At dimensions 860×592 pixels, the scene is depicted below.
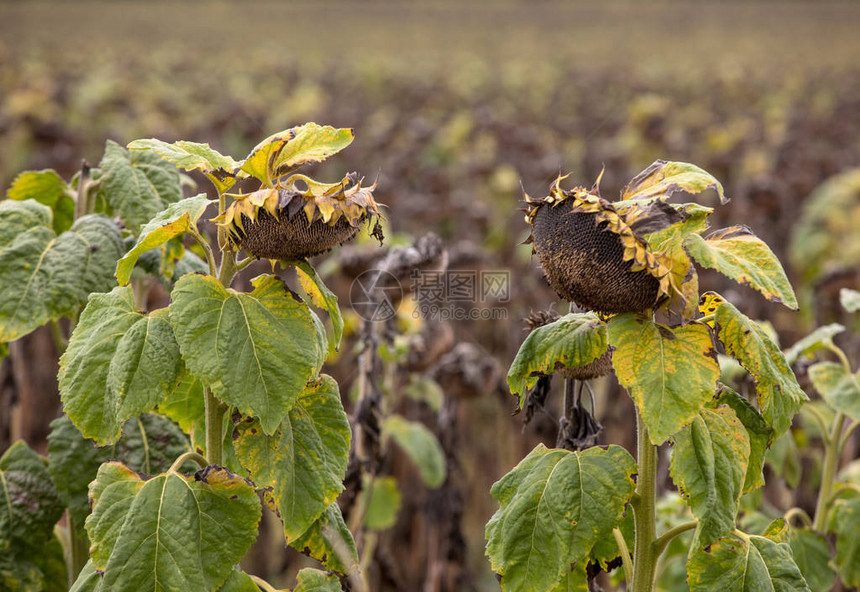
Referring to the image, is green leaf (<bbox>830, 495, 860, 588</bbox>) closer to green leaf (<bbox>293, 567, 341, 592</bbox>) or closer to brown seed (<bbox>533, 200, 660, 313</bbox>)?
brown seed (<bbox>533, 200, 660, 313</bbox>)

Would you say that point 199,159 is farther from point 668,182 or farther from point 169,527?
point 668,182

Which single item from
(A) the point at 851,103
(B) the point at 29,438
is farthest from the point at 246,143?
(A) the point at 851,103

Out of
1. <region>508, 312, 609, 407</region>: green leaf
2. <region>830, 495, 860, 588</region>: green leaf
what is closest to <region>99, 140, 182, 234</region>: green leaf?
<region>508, 312, 609, 407</region>: green leaf

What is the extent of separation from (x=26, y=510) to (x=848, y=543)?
1.93m

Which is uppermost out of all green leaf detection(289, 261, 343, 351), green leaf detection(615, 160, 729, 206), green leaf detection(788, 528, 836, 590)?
green leaf detection(615, 160, 729, 206)

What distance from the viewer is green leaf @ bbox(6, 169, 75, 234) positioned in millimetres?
1952

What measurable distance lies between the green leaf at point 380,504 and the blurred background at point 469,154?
0.42ft

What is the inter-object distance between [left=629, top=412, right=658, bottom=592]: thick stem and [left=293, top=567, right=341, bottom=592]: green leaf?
0.57 metres

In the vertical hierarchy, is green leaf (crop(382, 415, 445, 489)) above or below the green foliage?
below

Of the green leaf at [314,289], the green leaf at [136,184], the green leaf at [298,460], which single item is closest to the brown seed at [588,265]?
the green leaf at [314,289]

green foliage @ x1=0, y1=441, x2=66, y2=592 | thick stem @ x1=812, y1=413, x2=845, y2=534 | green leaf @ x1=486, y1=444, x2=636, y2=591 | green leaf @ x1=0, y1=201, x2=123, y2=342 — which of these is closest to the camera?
green leaf @ x1=486, y1=444, x2=636, y2=591

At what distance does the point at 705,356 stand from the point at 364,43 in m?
29.4

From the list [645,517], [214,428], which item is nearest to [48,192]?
[214,428]

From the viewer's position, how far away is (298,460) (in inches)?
56.5
